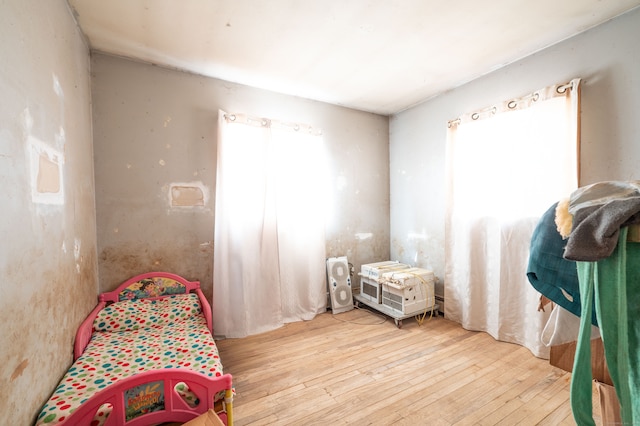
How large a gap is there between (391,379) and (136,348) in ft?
5.81

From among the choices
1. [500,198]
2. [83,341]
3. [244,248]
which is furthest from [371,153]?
[83,341]

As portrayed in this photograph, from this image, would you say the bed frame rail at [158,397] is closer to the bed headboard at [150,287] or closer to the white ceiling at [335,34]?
the bed headboard at [150,287]

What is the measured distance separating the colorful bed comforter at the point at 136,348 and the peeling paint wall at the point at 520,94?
2.62 m

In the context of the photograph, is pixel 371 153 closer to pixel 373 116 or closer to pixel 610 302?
pixel 373 116

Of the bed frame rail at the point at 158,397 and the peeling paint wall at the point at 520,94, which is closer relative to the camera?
the bed frame rail at the point at 158,397

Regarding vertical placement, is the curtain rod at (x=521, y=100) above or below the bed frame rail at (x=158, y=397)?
above

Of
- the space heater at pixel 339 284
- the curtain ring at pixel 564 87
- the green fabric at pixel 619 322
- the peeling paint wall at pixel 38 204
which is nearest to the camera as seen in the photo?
the green fabric at pixel 619 322

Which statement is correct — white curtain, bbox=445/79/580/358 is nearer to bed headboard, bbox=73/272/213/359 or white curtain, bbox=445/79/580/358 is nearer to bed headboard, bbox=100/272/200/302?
bed headboard, bbox=73/272/213/359

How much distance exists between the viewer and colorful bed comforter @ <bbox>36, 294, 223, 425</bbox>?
1287mm

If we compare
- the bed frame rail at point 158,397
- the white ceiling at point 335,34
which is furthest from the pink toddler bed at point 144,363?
the white ceiling at point 335,34

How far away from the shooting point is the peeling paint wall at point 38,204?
101 cm

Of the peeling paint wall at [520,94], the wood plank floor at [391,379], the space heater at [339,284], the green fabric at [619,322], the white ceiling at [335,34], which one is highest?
the white ceiling at [335,34]

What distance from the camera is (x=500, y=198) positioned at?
7.92ft

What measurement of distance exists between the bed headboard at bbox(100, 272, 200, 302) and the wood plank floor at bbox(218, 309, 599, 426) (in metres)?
0.66
